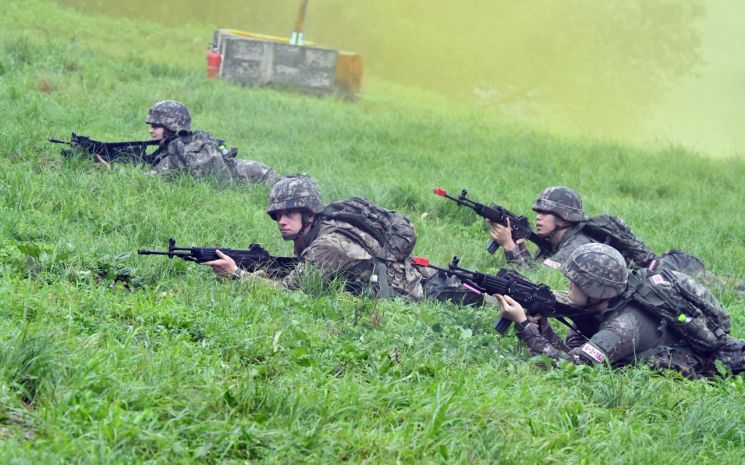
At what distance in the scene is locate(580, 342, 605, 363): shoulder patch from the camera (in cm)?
571

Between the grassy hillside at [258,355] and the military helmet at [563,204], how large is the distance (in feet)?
2.45

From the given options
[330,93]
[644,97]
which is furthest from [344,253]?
[644,97]

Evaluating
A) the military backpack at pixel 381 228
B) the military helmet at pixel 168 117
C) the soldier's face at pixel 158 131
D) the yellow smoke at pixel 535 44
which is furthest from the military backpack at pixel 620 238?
the yellow smoke at pixel 535 44

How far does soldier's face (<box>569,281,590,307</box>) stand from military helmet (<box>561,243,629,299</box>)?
0.04m

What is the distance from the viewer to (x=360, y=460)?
4051 mm

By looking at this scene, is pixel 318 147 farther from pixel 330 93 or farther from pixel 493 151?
pixel 330 93

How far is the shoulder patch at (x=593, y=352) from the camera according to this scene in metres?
5.71

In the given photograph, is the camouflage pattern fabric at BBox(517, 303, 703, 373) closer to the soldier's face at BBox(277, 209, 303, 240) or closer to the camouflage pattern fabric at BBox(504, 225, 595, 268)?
the soldier's face at BBox(277, 209, 303, 240)

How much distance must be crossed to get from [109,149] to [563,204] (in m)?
4.35

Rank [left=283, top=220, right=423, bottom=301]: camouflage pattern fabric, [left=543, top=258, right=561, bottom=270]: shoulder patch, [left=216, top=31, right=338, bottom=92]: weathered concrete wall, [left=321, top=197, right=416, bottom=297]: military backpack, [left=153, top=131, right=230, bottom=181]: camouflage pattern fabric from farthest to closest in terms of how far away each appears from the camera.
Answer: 1. [left=216, top=31, right=338, bottom=92]: weathered concrete wall
2. [left=153, top=131, right=230, bottom=181]: camouflage pattern fabric
3. [left=543, top=258, right=561, bottom=270]: shoulder patch
4. [left=321, top=197, right=416, bottom=297]: military backpack
5. [left=283, top=220, right=423, bottom=301]: camouflage pattern fabric

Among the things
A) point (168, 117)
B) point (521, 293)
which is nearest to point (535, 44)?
point (168, 117)

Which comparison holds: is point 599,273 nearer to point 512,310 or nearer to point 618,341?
point 618,341

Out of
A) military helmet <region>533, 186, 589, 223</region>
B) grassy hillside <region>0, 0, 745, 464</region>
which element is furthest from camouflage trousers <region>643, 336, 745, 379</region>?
military helmet <region>533, 186, 589, 223</region>

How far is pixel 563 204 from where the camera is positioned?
8.54m
